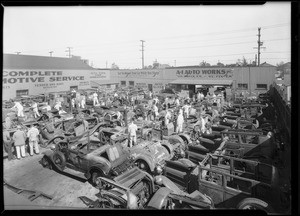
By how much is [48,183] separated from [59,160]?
911 millimetres

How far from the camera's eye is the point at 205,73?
104 ft

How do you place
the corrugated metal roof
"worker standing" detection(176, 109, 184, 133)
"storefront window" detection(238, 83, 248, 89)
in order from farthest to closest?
"storefront window" detection(238, 83, 248, 89) < the corrugated metal roof < "worker standing" detection(176, 109, 184, 133)

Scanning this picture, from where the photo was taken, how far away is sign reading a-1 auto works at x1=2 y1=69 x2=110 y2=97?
2452 centimetres

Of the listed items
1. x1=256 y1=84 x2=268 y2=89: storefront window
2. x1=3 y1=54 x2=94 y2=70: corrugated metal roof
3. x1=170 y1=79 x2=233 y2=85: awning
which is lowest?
x1=256 y1=84 x2=268 y2=89: storefront window

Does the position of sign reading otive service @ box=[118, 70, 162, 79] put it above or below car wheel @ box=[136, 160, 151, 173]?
above

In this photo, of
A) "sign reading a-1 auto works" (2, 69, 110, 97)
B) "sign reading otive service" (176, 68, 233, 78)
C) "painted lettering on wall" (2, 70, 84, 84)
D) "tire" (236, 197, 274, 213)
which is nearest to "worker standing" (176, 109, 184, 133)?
"tire" (236, 197, 274, 213)

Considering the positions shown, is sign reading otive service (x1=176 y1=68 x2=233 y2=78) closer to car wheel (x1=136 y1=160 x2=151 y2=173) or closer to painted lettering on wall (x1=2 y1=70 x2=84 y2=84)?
painted lettering on wall (x1=2 y1=70 x2=84 y2=84)

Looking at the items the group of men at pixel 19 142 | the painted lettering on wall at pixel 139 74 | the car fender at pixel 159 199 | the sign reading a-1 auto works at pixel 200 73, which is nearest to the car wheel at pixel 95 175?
the car fender at pixel 159 199

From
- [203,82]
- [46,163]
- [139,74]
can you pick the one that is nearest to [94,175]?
[46,163]

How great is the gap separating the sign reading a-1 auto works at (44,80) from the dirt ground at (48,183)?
1472 cm

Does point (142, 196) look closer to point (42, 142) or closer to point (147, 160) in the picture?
point (147, 160)

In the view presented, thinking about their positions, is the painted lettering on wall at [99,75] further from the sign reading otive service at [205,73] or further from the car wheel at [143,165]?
the car wheel at [143,165]

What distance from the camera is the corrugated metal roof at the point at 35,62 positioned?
25.9 m

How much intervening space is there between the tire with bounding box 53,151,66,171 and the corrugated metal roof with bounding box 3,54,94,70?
20.6 m
